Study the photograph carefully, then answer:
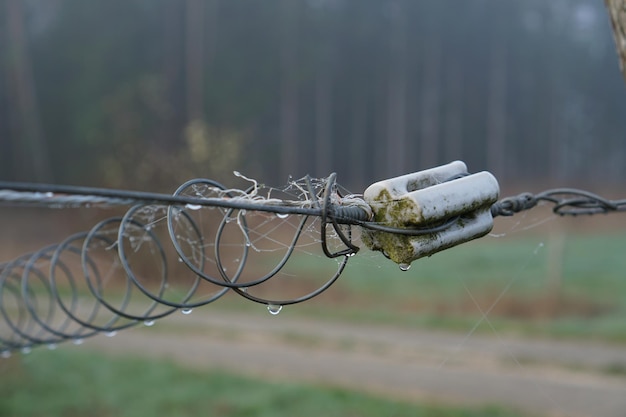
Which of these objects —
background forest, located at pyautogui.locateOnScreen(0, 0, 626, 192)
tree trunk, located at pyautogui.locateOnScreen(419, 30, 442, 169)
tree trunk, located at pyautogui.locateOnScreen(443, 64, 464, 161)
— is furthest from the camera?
tree trunk, located at pyautogui.locateOnScreen(443, 64, 464, 161)

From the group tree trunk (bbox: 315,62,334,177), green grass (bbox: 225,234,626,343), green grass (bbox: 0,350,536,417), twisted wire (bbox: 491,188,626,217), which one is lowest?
green grass (bbox: 225,234,626,343)

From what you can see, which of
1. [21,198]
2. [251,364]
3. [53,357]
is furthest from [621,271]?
[21,198]

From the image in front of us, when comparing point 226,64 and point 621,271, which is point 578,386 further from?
point 226,64

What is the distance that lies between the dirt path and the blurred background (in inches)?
1.7

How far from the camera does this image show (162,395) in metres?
6.69

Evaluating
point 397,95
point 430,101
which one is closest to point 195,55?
point 397,95

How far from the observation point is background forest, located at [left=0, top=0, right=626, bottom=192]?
2212 centimetres

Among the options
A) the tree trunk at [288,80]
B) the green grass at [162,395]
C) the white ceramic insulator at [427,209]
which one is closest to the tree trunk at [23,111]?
the tree trunk at [288,80]

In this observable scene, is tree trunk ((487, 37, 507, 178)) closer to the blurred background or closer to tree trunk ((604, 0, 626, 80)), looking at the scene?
the blurred background

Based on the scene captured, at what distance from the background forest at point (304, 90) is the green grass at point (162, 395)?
765 centimetres

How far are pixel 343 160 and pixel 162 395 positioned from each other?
3294cm

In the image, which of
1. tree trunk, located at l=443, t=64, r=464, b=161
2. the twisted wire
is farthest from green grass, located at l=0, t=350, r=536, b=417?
tree trunk, located at l=443, t=64, r=464, b=161

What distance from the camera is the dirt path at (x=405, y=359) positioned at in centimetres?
682

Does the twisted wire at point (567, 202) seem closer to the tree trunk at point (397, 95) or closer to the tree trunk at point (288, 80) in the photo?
the tree trunk at point (288, 80)
